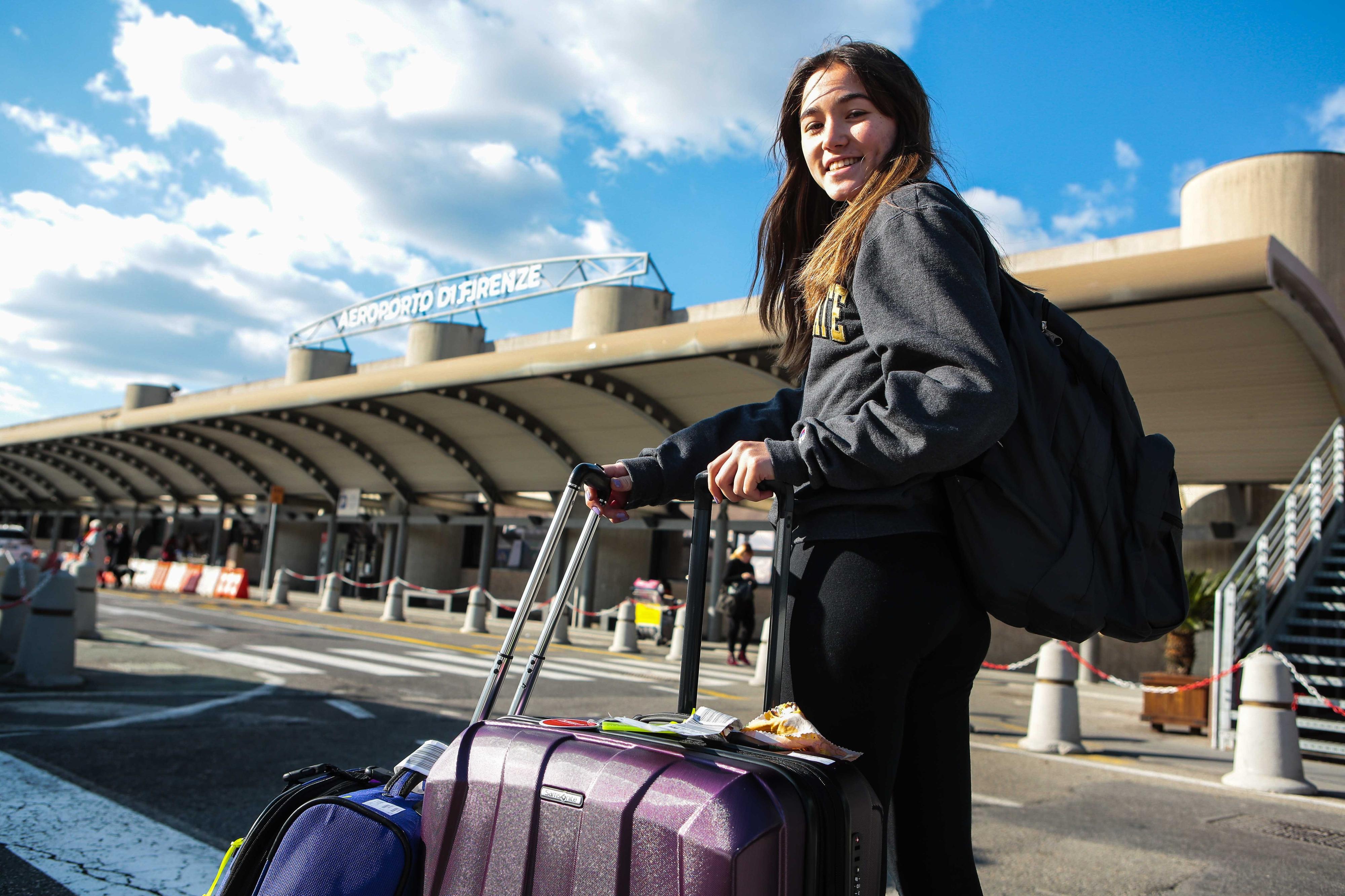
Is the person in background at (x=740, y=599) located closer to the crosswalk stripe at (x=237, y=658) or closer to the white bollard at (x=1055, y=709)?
the crosswalk stripe at (x=237, y=658)

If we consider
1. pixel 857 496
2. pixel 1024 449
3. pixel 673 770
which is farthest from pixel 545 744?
pixel 1024 449

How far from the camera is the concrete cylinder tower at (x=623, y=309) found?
24.4 m

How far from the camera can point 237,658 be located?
1027cm

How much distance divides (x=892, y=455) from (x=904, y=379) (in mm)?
135

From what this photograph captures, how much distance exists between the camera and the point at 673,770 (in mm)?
1400

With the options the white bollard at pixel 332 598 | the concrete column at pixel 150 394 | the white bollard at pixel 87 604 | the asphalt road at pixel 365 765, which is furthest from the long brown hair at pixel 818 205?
the concrete column at pixel 150 394

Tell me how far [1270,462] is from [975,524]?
1593 cm

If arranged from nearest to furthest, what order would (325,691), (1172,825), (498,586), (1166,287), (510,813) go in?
(510,813), (1172,825), (325,691), (1166,287), (498,586)

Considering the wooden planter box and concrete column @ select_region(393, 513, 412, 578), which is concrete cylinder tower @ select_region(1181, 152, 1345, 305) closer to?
the wooden planter box

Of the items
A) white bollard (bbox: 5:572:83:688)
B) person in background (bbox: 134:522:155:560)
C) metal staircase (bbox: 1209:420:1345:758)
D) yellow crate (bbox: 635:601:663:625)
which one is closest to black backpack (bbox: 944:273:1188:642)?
metal staircase (bbox: 1209:420:1345:758)

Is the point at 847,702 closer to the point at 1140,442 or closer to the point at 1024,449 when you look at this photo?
the point at 1024,449

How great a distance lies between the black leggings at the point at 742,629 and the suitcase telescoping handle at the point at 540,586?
12774mm

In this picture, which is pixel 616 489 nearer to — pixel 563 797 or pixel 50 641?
pixel 563 797

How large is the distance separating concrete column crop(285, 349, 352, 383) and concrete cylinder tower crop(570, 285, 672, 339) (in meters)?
15.3
